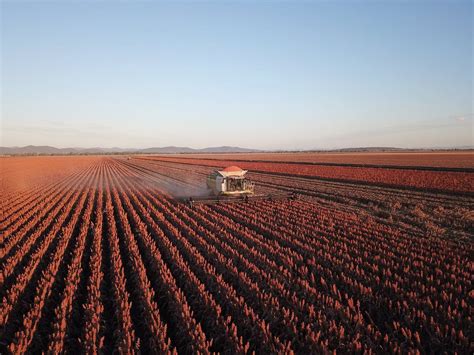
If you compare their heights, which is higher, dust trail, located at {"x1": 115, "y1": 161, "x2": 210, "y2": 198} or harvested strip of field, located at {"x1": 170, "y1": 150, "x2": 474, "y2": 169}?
harvested strip of field, located at {"x1": 170, "y1": 150, "x2": 474, "y2": 169}

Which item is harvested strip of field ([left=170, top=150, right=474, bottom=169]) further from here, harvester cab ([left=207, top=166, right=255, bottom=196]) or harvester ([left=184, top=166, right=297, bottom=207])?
harvester cab ([left=207, top=166, right=255, bottom=196])

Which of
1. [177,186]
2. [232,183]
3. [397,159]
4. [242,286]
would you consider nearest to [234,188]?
[232,183]

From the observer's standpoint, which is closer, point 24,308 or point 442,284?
point 24,308

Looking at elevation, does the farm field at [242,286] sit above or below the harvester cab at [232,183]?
below

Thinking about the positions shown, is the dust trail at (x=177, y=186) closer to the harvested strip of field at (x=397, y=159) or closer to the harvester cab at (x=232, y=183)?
the harvester cab at (x=232, y=183)

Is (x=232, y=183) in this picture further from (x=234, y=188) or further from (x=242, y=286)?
(x=242, y=286)

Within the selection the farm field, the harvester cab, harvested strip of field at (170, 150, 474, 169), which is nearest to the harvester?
the harvester cab

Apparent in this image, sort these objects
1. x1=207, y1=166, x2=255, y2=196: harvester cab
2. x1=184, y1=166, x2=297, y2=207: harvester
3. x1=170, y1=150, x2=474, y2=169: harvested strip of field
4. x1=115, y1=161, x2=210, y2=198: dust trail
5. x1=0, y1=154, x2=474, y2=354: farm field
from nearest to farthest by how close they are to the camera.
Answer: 1. x1=0, y1=154, x2=474, y2=354: farm field
2. x1=184, y1=166, x2=297, y2=207: harvester
3. x1=207, y1=166, x2=255, y2=196: harvester cab
4. x1=115, y1=161, x2=210, y2=198: dust trail
5. x1=170, y1=150, x2=474, y2=169: harvested strip of field

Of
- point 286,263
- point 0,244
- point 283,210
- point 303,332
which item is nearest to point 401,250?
point 286,263

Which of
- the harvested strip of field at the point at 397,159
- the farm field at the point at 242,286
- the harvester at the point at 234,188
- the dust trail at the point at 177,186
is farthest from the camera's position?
the harvested strip of field at the point at 397,159

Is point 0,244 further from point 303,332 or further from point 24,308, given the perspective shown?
point 303,332

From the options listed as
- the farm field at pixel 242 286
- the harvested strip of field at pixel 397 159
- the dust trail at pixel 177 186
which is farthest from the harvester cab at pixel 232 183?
the harvested strip of field at pixel 397 159
